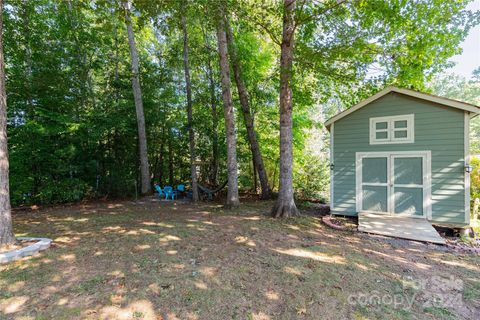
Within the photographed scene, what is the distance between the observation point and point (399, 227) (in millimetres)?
4652

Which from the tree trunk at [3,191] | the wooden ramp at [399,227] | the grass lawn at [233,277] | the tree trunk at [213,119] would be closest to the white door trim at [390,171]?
the wooden ramp at [399,227]

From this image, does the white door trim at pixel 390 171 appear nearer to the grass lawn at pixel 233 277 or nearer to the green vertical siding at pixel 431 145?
the green vertical siding at pixel 431 145

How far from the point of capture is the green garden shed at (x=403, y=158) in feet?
15.5

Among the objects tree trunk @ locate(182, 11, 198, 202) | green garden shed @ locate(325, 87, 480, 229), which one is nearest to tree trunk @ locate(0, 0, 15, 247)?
tree trunk @ locate(182, 11, 198, 202)

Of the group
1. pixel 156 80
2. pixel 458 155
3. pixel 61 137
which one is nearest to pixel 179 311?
pixel 458 155

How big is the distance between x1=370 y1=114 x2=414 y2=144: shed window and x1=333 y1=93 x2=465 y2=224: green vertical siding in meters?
0.09

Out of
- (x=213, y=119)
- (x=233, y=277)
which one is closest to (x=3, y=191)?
(x=233, y=277)

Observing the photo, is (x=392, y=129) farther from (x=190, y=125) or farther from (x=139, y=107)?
(x=139, y=107)

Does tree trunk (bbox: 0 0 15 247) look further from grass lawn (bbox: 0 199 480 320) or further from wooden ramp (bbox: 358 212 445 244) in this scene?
wooden ramp (bbox: 358 212 445 244)

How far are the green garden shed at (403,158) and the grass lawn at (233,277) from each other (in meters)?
1.47

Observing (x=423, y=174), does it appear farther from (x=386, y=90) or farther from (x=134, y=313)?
(x=134, y=313)

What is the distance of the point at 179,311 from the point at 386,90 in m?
5.96

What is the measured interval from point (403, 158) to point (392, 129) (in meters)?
0.72

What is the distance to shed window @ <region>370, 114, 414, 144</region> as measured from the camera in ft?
17.0
